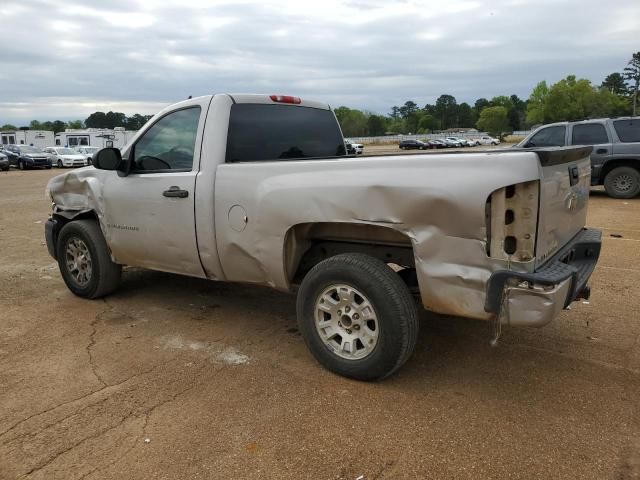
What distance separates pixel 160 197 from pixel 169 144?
500 mm

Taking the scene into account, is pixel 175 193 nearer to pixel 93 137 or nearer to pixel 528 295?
pixel 528 295

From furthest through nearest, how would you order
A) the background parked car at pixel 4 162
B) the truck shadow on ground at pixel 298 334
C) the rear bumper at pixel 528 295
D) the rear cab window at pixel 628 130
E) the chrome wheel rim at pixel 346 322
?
the background parked car at pixel 4 162 → the rear cab window at pixel 628 130 → the truck shadow on ground at pixel 298 334 → the chrome wheel rim at pixel 346 322 → the rear bumper at pixel 528 295

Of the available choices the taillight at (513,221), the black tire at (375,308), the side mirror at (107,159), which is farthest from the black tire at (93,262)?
the taillight at (513,221)

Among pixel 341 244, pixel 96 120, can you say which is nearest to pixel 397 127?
pixel 96 120

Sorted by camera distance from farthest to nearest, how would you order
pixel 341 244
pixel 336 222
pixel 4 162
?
pixel 4 162 → pixel 341 244 → pixel 336 222

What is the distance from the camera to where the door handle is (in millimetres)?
4312

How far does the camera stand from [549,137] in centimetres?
1273

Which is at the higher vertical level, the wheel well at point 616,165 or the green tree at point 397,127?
the wheel well at point 616,165

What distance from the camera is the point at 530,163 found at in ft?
9.40

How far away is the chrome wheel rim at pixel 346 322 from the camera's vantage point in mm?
3465

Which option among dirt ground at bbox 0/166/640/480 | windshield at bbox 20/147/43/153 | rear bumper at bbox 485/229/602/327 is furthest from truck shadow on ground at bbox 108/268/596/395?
windshield at bbox 20/147/43/153

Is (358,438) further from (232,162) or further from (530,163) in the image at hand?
(232,162)

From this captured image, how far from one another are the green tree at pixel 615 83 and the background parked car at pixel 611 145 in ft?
386

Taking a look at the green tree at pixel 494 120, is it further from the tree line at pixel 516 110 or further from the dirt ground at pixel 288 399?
the dirt ground at pixel 288 399
